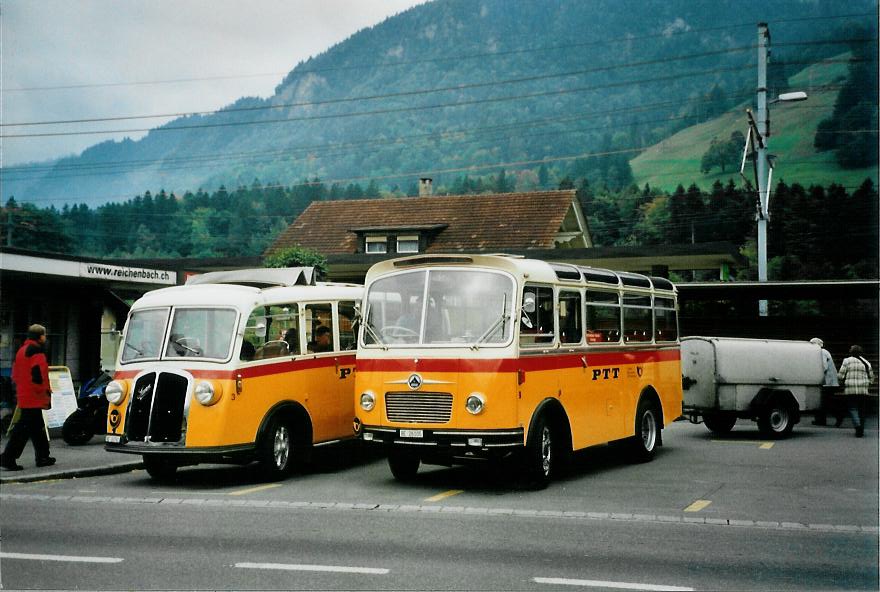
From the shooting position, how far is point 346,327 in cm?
1539

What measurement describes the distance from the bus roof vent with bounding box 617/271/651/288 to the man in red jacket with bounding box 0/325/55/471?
8817 mm

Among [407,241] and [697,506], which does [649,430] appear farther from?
[407,241]

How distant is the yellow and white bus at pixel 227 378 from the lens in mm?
12773

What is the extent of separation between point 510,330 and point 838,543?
178 inches

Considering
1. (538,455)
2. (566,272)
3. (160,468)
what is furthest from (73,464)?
(566,272)

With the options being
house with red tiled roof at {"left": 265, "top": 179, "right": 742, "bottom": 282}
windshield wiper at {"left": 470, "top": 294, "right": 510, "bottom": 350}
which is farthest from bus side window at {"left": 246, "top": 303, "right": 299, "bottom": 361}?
house with red tiled roof at {"left": 265, "top": 179, "right": 742, "bottom": 282}

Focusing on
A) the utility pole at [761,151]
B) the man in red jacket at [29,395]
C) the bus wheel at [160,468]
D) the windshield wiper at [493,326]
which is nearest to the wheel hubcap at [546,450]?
the windshield wiper at [493,326]

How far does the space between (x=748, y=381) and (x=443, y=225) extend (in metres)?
30.4

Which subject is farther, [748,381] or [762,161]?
[762,161]

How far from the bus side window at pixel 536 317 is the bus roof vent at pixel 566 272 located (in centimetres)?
45

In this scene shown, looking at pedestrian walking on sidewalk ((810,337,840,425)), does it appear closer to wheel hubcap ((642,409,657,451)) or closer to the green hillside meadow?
wheel hubcap ((642,409,657,451))

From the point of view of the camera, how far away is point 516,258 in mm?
13070

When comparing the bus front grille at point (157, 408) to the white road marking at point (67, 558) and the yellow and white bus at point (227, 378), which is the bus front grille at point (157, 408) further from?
the white road marking at point (67, 558)

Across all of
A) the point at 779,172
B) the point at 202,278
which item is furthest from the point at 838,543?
the point at 779,172
